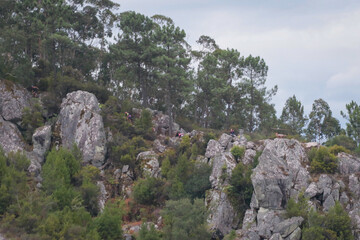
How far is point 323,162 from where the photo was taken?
163 feet

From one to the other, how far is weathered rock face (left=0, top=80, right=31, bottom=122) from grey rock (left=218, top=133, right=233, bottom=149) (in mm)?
23644

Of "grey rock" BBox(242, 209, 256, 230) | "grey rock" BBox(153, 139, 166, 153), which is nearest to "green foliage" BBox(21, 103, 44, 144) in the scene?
"grey rock" BBox(153, 139, 166, 153)

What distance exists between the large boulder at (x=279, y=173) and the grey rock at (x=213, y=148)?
5.77 metres

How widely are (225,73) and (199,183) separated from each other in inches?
973

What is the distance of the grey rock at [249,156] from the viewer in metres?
52.2

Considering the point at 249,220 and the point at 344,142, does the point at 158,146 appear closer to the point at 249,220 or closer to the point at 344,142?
the point at 249,220

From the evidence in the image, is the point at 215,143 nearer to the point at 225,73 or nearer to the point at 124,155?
the point at 124,155

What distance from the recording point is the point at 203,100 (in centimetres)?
7275

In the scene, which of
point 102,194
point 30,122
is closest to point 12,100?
point 30,122

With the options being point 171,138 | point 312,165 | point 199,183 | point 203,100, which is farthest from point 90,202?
point 203,100

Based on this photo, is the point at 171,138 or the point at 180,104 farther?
→ the point at 180,104

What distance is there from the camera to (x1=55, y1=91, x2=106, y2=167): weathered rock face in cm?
5388

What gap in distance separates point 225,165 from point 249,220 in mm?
6730

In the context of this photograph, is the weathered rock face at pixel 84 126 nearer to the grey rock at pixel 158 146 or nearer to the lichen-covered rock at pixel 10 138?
the lichen-covered rock at pixel 10 138
